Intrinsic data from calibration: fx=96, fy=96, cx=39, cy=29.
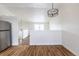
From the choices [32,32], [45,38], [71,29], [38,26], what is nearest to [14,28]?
[32,32]

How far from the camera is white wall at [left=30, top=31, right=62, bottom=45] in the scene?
6.32 ft

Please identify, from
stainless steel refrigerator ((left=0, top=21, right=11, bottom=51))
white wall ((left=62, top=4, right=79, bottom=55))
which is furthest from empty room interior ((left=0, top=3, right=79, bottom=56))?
white wall ((left=62, top=4, right=79, bottom=55))

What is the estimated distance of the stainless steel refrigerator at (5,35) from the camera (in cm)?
184

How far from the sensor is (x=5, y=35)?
1.96m

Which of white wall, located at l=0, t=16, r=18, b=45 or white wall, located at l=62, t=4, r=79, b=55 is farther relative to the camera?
white wall, located at l=62, t=4, r=79, b=55

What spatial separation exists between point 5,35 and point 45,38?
0.83 m

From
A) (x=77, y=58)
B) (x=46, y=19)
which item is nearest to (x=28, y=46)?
(x=46, y=19)

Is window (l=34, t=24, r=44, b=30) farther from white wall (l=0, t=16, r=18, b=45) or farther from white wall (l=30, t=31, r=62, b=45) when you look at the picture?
white wall (l=0, t=16, r=18, b=45)

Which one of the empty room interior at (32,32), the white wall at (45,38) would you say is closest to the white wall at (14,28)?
the empty room interior at (32,32)

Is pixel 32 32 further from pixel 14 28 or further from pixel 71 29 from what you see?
pixel 71 29

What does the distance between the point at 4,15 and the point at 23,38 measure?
581 mm

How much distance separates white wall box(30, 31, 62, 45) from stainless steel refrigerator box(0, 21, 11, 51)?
46cm

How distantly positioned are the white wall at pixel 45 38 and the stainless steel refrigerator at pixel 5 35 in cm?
46

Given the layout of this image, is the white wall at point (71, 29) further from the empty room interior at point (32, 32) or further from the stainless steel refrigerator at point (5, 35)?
the stainless steel refrigerator at point (5, 35)
